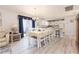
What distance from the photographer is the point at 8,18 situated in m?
2.46

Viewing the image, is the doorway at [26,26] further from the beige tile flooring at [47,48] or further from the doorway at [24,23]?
the beige tile flooring at [47,48]

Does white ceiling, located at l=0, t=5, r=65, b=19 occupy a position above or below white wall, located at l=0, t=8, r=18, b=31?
above

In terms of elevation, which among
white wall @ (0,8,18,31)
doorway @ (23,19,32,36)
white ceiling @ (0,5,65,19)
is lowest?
doorway @ (23,19,32,36)

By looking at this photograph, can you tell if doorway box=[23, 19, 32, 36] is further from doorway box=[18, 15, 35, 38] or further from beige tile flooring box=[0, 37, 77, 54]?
beige tile flooring box=[0, 37, 77, 54]

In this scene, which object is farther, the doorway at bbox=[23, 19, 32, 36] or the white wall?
the doorway at bbox=[23, 19, 32, 36]

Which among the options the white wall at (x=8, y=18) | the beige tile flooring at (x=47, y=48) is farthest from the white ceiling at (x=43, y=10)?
the beige tile flooring at (x=47, y=48)

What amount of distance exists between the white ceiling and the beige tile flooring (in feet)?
1.85

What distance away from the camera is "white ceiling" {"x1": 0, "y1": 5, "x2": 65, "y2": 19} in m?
2.47

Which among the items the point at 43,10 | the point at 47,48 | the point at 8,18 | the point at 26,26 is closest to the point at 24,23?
the point at 26,26

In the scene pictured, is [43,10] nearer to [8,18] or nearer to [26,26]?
[26,26]

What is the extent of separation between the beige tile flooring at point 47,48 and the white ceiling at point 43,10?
56 centimetres

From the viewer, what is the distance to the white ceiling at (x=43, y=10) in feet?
8.11

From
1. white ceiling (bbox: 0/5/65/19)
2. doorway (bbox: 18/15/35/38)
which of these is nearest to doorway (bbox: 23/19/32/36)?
doorway (bbox: 18/15/35/38)
